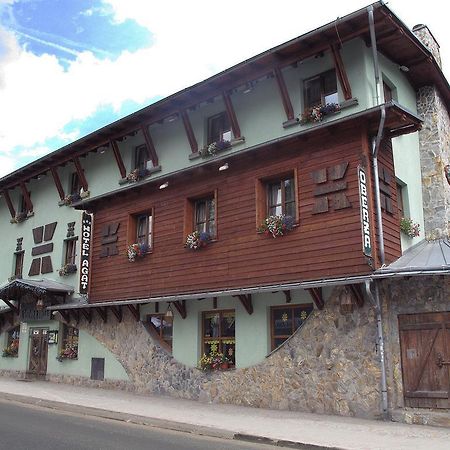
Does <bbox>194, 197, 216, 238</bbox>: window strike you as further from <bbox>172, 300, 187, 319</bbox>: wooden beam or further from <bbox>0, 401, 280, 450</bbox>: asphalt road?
<bbox>0, 401, 280, 450</bbox>: asphalt road

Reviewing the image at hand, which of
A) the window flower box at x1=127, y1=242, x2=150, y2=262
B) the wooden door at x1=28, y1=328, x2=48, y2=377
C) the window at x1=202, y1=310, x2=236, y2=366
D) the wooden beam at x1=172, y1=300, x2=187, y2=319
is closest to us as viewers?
the window at x1=202, y1=310, x2=236, y2=366

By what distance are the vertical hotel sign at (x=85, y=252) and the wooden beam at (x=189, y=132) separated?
5125mm

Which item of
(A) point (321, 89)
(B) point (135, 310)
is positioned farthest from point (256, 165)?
(B) point (135, 310)

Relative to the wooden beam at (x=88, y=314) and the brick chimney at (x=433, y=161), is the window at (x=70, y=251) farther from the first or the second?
the brick chimney at (x=433, y=161)

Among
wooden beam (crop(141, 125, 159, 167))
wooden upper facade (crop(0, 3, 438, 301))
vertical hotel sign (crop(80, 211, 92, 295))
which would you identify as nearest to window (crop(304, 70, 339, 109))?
wooden upper facade (crop(0, 3, 438, 301))

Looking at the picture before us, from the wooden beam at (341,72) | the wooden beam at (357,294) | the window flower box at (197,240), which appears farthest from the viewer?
the window flower box at (197,240)

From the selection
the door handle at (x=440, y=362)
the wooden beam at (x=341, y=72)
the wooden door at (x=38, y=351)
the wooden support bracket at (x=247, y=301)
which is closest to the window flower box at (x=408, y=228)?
the wooden beam at (x=341, y=72)

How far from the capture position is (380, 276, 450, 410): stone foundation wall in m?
11.3

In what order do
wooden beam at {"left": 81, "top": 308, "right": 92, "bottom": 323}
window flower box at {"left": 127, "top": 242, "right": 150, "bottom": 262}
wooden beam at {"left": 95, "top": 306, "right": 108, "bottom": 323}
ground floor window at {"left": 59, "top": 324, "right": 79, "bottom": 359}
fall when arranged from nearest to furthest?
window flower box at {"left": 127, "top": 242, "right": 150, "bottom": 262}, wooden beam at {"left": 95, "top": 306, "right": 108, "bottom": 323}, wooden beam at {"left": 81, "top": 308, "right": 92, "bottom": 323}, ground floor window at {"left": 59, "top": 324, "right": 79, "bottom": 359}

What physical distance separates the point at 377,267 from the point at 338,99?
468cm

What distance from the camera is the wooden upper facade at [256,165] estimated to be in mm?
12625

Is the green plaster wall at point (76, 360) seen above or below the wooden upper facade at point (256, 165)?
below

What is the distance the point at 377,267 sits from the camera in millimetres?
11930

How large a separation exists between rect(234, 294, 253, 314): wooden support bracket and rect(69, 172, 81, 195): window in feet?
35.3
